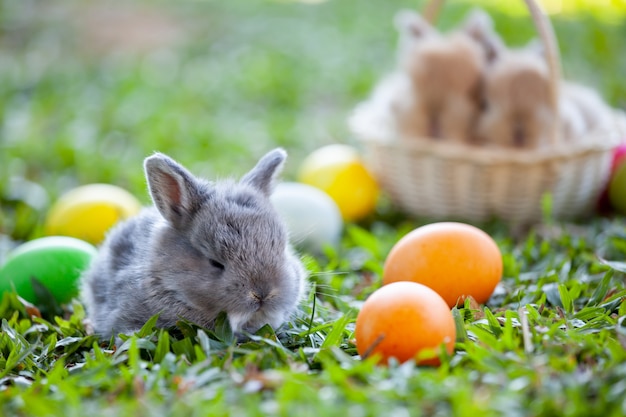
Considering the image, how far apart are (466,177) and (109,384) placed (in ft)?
9.02

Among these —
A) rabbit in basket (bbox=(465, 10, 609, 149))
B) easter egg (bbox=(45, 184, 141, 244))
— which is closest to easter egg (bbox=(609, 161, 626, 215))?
rabbit in basket (bbox=(465, 10, 609, 149))

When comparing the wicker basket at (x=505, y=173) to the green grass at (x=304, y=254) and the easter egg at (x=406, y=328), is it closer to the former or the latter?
the green grass at (x=304, y=254)

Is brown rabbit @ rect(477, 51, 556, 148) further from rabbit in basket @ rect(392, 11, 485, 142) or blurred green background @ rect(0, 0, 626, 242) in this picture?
blurred green background @ rect(0, 0, 626, 242)

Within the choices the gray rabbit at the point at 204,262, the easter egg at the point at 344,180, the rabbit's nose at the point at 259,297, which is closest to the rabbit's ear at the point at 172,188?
the gray rabbit at the point at 204,262

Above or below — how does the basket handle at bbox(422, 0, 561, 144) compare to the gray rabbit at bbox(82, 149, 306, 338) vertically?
above

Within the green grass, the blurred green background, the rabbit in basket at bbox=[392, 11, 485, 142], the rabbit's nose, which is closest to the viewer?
the green grass

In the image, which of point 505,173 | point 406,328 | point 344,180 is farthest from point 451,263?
point 344,180

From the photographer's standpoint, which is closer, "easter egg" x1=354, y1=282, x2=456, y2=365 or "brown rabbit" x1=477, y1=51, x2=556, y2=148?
"easter egg" x1=354, y1=282, x2=456, y2=365

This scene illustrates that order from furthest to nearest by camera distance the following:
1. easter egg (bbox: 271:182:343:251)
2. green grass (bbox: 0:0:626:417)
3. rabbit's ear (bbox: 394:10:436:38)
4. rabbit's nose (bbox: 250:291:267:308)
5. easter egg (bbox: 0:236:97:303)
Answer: rabbit's ear (bbox: 394:10:436:38) < easter egg (bbox: 271:182:343:251) < easter egg (bbox: 0:236:97:303) < rabbit's nose (bbox: 250:291:267:308) < green grass (bbox: 0:0:626:417)

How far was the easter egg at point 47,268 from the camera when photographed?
364cm

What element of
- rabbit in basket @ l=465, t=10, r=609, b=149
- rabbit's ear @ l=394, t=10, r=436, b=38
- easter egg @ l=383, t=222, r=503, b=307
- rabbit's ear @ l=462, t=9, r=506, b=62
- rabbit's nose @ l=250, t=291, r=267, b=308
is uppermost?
rabbit's ear @ l=394, t=10, r=436, b=38

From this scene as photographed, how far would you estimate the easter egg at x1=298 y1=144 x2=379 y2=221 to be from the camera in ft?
16.1

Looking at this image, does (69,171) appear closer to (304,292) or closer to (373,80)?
(304,292)

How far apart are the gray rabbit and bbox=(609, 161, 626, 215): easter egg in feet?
8.20
